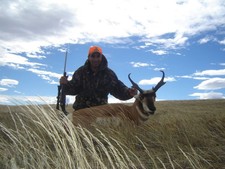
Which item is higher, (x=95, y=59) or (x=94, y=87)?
(x=95, y=59)

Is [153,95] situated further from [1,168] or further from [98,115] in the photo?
[1,168]

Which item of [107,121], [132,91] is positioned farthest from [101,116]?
[132,91]

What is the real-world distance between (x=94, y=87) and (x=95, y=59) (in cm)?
71

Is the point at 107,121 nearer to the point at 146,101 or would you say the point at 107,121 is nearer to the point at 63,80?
the point at 146,101

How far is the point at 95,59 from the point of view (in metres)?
9.09

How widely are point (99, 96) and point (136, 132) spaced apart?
3.19 metres

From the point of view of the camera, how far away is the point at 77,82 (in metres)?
9.10

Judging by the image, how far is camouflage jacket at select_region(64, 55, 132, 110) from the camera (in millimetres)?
8898

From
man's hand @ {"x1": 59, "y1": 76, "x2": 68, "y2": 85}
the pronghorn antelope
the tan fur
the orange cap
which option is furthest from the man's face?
the tan fur

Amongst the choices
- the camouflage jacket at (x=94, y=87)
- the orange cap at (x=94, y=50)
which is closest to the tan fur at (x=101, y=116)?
the camouflage jacket at (x=94, y=87)

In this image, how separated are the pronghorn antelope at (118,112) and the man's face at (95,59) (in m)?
1.15

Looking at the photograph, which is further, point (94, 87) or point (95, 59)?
point (95, 59)

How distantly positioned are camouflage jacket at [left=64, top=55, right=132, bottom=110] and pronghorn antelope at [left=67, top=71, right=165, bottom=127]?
0.80m

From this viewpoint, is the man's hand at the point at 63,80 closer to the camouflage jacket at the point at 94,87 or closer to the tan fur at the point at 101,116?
the camouflage jacket at the point at 94,87
